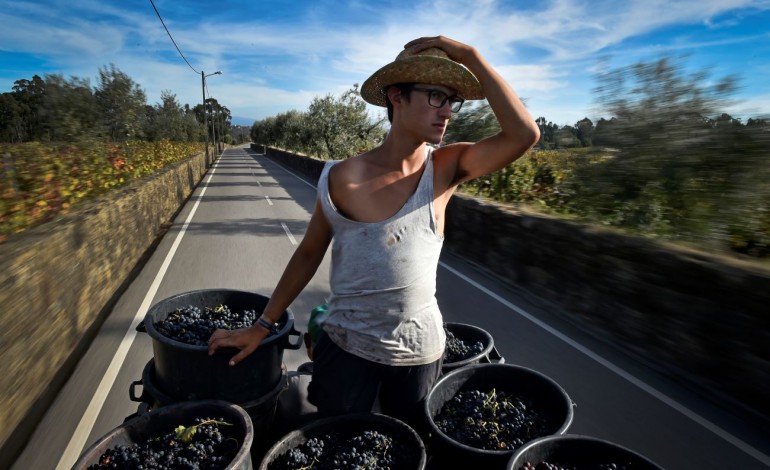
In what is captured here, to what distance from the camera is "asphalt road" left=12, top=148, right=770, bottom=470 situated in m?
3.68

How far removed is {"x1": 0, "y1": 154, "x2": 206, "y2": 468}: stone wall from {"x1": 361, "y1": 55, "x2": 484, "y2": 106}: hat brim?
3389 mm

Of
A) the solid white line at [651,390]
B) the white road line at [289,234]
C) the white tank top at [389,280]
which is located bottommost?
the white road line at [289,234]

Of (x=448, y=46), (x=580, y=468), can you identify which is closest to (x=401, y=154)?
(x=448, y=46)

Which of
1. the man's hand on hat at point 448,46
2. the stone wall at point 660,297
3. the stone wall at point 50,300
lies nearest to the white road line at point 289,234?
the stone wall at point 50,300

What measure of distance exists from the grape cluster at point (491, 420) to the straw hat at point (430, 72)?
127 cm

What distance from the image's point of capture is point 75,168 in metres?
9.64

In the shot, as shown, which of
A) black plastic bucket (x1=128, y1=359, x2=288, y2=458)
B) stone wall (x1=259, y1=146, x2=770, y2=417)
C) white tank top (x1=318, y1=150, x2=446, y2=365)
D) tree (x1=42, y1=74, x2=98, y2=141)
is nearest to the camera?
white tank top (x1=318, y1=150, x2=446, y2=365)

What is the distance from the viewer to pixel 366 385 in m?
1.98

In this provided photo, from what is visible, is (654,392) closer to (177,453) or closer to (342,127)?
(177,453)

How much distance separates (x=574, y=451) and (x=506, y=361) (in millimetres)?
3334

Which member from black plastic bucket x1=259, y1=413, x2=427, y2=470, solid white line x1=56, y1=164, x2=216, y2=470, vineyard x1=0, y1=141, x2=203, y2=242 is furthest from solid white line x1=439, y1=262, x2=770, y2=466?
vineyard x1=0, y1=141, x2=203, y2=242

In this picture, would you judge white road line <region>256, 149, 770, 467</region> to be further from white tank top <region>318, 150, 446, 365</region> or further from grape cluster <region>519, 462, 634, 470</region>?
white tank top <region>318, 150, 446, 365</region>

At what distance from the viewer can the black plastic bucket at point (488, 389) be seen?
5.55 ft

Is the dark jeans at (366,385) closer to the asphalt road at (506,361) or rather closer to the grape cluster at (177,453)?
the grape cluster at (177,453)
